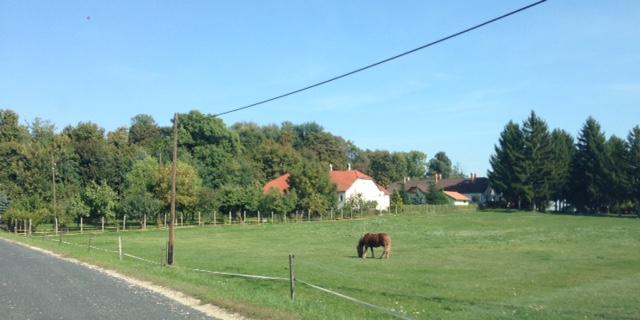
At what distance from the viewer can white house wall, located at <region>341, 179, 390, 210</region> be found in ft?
371

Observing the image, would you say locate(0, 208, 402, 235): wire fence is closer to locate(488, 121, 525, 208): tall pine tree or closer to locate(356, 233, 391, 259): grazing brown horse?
locate(488, 121, 525, 208): tall pine tree

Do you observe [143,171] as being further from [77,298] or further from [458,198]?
[77,298]

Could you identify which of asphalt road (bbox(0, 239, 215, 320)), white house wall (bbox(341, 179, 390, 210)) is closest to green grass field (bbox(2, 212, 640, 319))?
asphalt road (bbox(0, 239, 215, 320))

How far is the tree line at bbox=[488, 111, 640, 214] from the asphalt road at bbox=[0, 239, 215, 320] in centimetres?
9319

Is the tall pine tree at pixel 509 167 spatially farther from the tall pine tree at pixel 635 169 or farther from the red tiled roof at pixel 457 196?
the red tiled roof at pixel 457 196

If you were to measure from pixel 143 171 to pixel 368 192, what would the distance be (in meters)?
43.4

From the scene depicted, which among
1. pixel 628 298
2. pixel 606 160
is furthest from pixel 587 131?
pixel 628 298

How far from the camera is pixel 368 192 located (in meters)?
118

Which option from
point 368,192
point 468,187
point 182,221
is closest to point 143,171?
point 182,221

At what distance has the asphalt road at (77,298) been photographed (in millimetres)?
13867

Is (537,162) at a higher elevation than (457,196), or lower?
higher

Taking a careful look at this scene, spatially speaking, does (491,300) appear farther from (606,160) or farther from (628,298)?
(606,160)

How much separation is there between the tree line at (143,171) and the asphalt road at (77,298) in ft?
180

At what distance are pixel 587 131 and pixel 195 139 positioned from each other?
229ft
